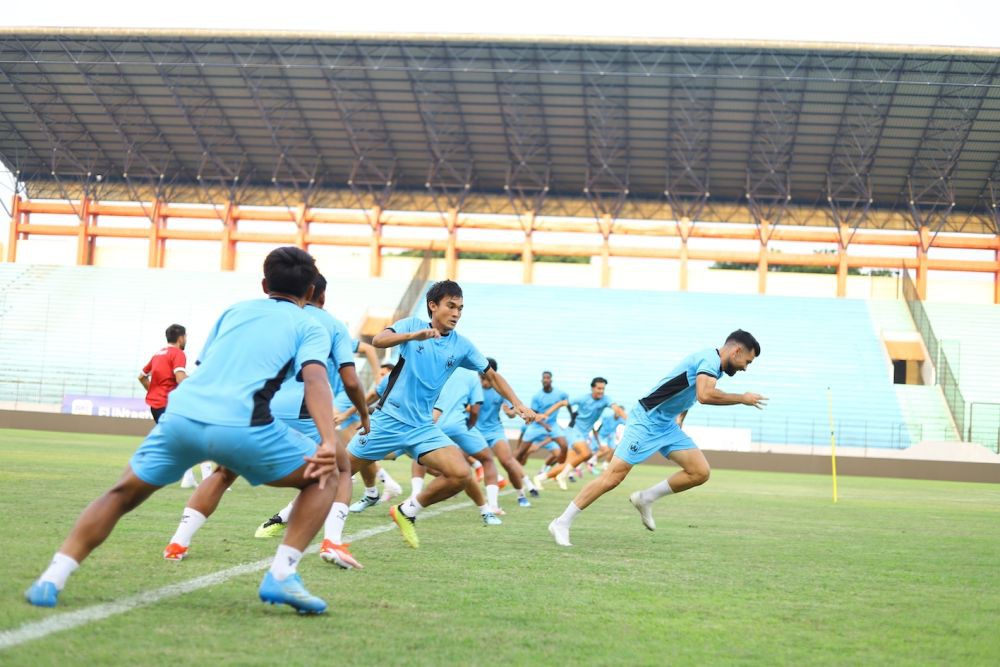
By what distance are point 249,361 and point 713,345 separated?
41.9 metres

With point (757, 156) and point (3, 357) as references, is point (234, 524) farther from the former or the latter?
point (757, 156)

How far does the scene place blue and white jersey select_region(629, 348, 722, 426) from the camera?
10.5 m

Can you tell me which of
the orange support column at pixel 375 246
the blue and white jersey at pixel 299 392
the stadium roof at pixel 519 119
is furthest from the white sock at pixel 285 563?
the orange support column at pixel 375 246

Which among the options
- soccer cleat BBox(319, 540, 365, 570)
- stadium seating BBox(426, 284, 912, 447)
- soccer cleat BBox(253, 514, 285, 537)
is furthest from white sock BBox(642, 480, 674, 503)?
stadium seating BBox(426, 284, 912, 447)

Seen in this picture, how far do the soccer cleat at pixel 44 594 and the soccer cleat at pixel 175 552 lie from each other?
2.27m

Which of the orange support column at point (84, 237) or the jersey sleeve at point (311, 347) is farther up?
the orange support column at point (84, 237)

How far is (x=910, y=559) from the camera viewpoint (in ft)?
33.3

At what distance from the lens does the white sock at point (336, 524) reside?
324 inches

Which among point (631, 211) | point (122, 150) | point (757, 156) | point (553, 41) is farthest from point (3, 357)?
point (757, 156)

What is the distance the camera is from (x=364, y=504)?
1345 cm

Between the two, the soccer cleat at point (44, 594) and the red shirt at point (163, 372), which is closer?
the soccer cleat at point (44, 594)

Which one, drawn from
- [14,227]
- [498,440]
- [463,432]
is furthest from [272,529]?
[14,227]

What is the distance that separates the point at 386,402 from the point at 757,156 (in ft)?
143

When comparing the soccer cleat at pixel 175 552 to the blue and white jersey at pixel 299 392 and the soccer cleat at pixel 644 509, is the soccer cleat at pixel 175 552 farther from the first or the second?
the soccer cleat at pixel 644 509
